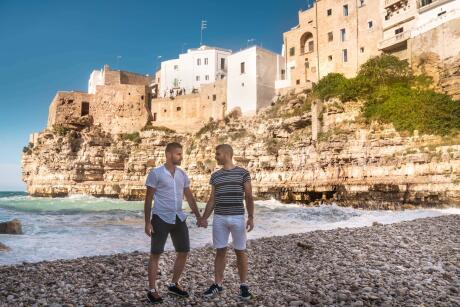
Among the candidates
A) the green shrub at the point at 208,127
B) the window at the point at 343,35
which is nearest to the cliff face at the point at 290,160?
the green shrub at the point at 208,127

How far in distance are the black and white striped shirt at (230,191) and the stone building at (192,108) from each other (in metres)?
45.6

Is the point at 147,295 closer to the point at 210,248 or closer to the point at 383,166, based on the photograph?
the point at 210,248

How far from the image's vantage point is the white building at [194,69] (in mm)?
63375

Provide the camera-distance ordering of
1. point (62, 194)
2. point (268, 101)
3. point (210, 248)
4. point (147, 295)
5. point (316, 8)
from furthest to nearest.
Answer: point (62, 194) → point (268, 101) → point (316, 8) → point (210, 248) → point (147, 295)

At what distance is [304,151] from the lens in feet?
113

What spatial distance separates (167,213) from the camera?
5.16 m

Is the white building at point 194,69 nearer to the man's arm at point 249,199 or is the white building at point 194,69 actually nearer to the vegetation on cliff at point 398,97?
the vegetation on cliff at point 398,97

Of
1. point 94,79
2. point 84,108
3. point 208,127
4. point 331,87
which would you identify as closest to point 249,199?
point 331,87

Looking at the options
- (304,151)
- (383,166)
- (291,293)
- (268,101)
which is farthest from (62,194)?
(291,293)

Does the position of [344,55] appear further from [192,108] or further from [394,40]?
[192,108]

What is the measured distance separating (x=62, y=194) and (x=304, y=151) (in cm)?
3878

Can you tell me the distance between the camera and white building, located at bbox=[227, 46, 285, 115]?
47.4 metres

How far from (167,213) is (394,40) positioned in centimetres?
3531

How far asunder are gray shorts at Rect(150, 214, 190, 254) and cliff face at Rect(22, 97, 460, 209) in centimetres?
2065
